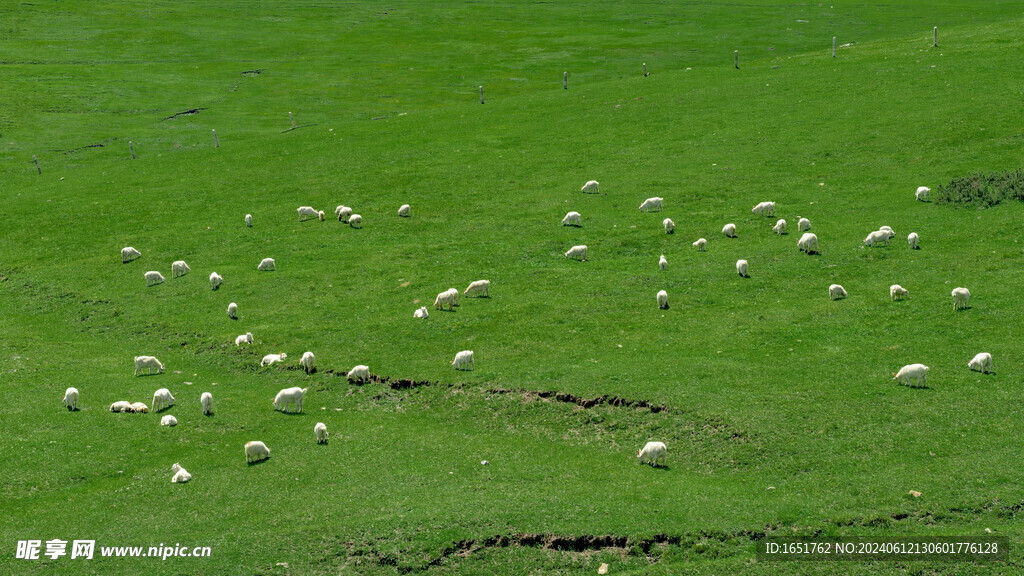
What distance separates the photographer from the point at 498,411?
2650 centimetres

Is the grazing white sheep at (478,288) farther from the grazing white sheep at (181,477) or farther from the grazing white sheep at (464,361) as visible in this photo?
the grazing white sheep at (181,477)

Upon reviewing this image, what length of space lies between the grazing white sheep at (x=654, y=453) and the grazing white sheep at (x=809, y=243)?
15.8 m

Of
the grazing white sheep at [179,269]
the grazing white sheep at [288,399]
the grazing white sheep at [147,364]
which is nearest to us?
the grazing white sheep at [288,399]

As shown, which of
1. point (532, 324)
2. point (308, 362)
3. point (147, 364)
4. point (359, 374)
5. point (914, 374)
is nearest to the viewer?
point (914, 374)

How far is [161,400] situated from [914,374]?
2301 centimetres

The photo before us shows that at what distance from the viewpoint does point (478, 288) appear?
34594mm

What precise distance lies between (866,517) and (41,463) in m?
21.9

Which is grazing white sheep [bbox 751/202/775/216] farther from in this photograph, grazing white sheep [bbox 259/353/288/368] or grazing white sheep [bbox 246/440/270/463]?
grazing white sheep [bbox 246/440/270/463]

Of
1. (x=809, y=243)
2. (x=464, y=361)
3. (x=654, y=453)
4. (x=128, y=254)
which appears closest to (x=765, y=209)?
(x=809, y=243)

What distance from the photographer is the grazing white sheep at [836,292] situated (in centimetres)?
3111

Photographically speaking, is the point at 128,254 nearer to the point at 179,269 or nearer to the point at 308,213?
the point at 179,269

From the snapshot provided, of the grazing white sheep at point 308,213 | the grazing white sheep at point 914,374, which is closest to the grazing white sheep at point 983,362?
Result: the grazing white sheep at point 914,374

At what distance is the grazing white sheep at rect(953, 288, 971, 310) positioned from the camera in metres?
29.1

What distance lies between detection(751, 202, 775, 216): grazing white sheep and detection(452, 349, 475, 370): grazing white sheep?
691 inches
